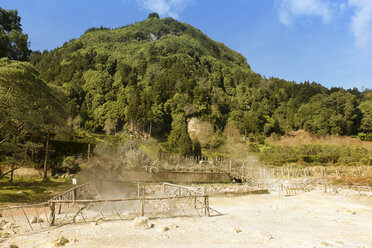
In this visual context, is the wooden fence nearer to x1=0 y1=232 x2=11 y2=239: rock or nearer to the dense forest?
x1=0 y1=232 x2=11 y2=239: rock

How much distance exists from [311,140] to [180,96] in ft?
94.5

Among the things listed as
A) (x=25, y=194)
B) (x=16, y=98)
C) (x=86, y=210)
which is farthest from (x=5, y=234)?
(x=16, y=98)

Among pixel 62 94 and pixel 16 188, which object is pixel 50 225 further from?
pixel 62 94

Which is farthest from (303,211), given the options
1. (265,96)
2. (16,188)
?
(265,96)

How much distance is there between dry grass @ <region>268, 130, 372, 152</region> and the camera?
4153 centimetres

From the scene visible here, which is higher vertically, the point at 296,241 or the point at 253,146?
the point at 253,146

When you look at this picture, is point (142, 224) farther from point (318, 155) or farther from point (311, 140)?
point (311, 140)

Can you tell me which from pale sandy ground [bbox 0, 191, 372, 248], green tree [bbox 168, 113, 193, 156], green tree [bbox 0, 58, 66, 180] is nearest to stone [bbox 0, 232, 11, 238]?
pale sandy ground [bbox 0, 191, 372, 248]

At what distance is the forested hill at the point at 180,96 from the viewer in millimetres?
46562

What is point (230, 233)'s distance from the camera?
28.2 feet

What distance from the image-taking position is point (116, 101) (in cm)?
5350

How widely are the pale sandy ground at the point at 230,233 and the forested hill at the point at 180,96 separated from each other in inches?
1185

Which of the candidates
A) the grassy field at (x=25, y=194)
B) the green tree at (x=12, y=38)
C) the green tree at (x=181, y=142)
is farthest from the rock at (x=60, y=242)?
the green tree at (x=181, y=142)

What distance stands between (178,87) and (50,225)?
145 feet
